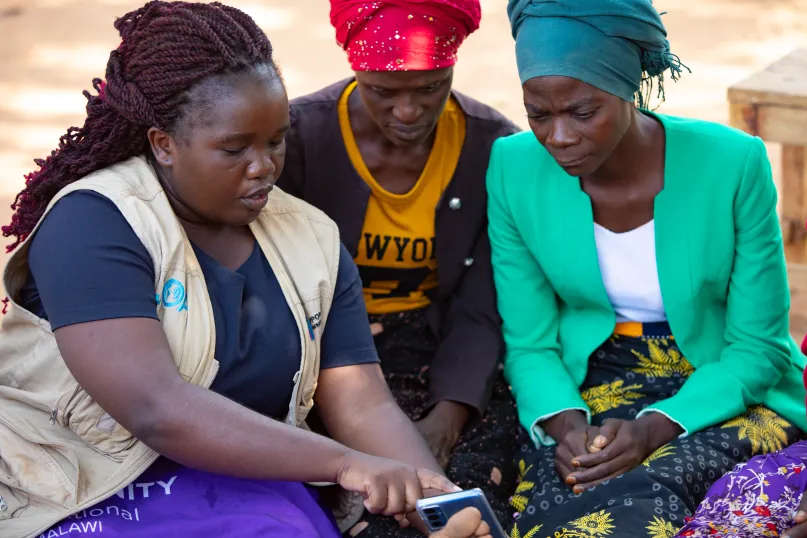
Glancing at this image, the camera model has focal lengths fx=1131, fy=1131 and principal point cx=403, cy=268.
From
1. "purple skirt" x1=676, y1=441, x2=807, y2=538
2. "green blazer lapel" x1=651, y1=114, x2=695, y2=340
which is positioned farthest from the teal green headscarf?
"purple skirt" x1=676, y1=441, x2=807, y2=538

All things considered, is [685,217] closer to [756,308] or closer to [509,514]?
[756,308]

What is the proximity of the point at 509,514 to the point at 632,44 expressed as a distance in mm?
1230

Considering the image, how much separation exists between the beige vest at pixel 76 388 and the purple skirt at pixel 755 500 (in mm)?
1149

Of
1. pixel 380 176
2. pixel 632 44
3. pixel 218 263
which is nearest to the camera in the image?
pixel 218 263

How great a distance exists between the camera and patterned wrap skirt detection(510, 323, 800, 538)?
8.31 ft

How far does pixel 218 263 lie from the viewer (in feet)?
8.36

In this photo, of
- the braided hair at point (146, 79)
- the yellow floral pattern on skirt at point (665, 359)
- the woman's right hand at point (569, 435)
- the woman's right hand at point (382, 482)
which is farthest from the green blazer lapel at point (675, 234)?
the braided hair at point (146, 79)

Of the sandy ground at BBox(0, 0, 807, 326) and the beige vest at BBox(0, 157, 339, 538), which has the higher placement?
the sandy ground at BBox(0, 0, 807, 326)

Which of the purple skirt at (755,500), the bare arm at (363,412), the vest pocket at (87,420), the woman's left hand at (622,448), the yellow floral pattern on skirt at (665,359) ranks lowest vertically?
the purple skirt at (755,500)

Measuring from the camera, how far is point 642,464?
107 inches

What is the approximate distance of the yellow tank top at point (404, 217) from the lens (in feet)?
10.7

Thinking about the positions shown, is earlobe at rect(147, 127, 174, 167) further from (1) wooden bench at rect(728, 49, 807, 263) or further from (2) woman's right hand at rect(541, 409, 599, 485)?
(1) wooden bench at rect(728, 49, 807, 263)

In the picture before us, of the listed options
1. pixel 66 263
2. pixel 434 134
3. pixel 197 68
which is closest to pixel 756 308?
pixel 434 134

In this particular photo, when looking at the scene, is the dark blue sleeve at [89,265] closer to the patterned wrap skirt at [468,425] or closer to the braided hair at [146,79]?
the braided hair at [146,79]
